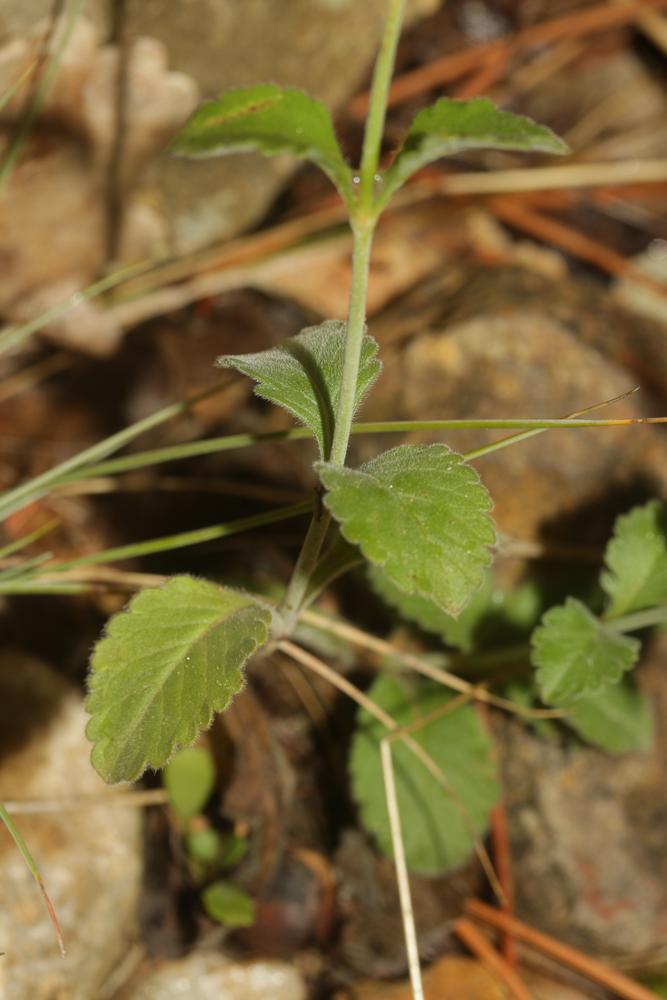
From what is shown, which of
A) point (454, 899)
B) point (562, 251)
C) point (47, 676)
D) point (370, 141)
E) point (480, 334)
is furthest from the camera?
point (562, 251)

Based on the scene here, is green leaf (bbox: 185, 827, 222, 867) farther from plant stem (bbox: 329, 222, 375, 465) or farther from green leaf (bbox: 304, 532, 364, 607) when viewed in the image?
plant stem (bbox: 329, 222, 375, 465)

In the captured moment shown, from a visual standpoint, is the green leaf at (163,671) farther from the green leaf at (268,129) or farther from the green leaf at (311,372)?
the green leaf at (268,129)

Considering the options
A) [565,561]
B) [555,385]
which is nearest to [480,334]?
[555,385]

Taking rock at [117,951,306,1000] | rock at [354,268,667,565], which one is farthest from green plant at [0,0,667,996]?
rock at [354,268,667,565]

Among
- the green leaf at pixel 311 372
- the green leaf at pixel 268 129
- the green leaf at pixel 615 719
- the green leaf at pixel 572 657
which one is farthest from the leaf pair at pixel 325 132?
the green leaf at pixel 615 719

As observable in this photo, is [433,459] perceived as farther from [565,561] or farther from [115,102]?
[115,102]
